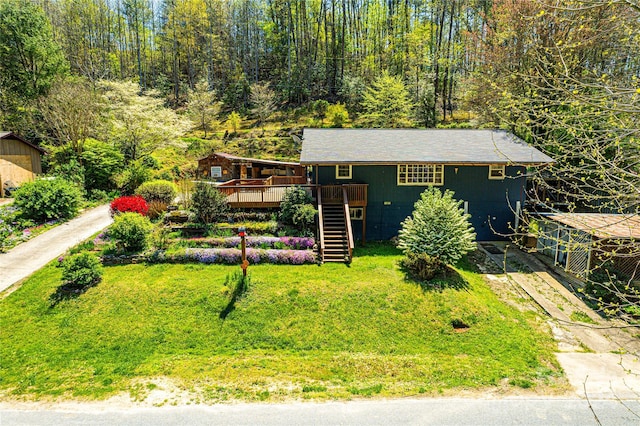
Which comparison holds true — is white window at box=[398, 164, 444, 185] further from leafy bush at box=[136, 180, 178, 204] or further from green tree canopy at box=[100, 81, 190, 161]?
green tree canopy at box=[100, 81, 190, 161]

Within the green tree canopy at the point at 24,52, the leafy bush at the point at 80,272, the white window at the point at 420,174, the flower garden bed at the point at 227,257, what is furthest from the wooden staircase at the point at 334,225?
the green tree canopy at the point at 24,52

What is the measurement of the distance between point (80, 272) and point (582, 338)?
56.1 feet

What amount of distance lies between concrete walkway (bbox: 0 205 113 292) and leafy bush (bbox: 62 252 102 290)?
89.1 inches

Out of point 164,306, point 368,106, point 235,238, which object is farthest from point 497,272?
point 368,106

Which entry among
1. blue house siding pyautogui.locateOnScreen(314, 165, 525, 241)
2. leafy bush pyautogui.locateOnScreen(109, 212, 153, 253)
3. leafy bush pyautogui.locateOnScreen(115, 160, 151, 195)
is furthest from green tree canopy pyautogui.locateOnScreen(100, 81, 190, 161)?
blue house siding pyautogui.locateOnScreen(314, 165, 525, 241)

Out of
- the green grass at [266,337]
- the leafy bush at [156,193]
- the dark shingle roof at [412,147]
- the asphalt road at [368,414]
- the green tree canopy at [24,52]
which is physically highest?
the green tree canopy at [24,52]

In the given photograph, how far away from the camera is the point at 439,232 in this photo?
1460 cm

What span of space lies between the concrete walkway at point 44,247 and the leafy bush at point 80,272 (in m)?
2.26

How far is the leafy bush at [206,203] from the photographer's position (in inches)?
697

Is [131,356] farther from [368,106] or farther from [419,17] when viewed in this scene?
[419,17]

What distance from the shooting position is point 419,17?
51625mm

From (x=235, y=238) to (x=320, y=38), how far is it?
47.2 metres

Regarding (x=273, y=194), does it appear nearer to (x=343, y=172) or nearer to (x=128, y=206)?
(x=343, y=172)

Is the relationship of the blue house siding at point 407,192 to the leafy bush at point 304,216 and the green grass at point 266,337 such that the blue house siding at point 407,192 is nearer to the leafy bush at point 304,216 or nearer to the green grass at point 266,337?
the leafy bush at point 304,216
